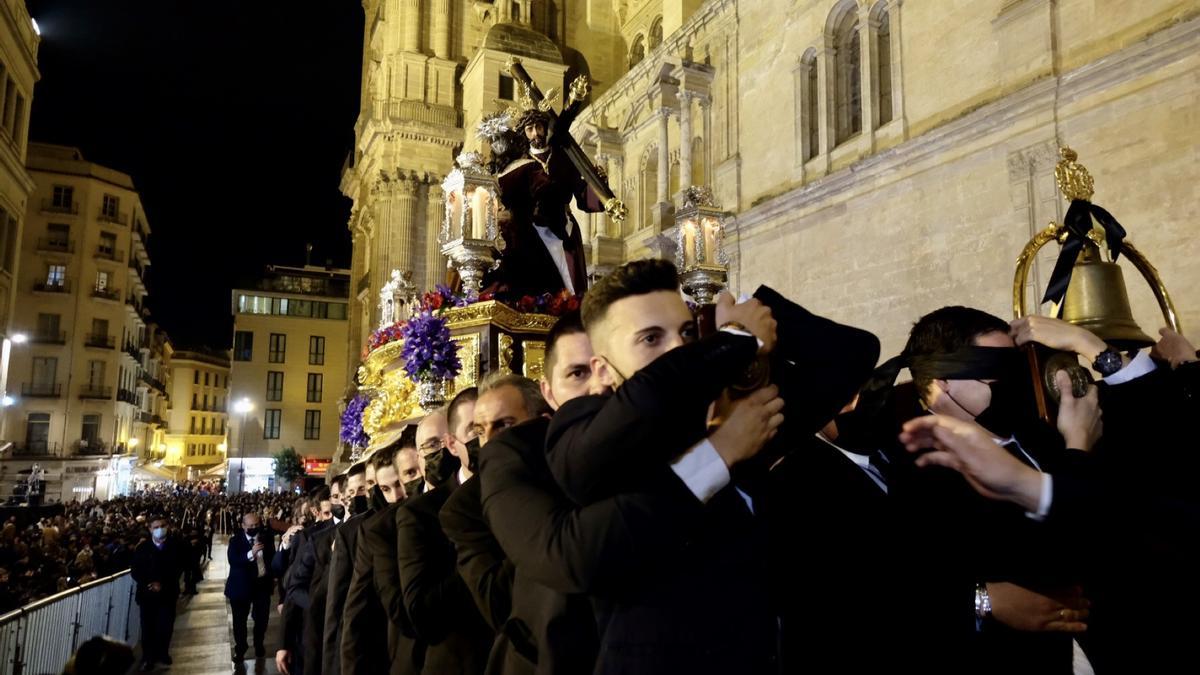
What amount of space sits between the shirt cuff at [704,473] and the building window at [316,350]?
69996 mm

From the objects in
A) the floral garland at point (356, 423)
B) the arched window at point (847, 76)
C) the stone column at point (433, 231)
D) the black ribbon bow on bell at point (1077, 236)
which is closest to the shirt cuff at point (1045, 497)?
the black ribbon bow on bell at point (1077, 236)

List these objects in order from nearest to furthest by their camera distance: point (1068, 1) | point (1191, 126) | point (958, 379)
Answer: point (958, 379), point (1191, 126), point (1068, 1)

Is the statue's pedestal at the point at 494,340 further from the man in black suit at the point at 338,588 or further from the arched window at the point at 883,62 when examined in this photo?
the arched window at the point at 883,62

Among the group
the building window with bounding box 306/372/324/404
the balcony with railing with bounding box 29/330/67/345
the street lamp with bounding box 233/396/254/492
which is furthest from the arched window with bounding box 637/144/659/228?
the building window with bounding box 306/372/324/404

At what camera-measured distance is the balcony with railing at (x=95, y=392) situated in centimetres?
5138

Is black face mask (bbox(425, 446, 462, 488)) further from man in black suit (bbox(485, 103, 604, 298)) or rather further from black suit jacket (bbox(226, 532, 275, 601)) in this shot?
black suit jacket (bbox(226, 532, 275, 601))

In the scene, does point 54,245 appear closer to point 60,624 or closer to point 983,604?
point 60,624

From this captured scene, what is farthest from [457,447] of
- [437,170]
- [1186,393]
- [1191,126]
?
[437,170]

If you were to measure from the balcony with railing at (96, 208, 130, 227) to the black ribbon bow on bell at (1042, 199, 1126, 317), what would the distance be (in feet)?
200

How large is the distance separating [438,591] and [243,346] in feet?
225

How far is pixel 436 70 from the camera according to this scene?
37719mm

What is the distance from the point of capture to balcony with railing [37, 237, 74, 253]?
5053cm

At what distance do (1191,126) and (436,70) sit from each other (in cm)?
3291

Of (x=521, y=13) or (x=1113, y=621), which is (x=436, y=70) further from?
(x=1113, y=621)
